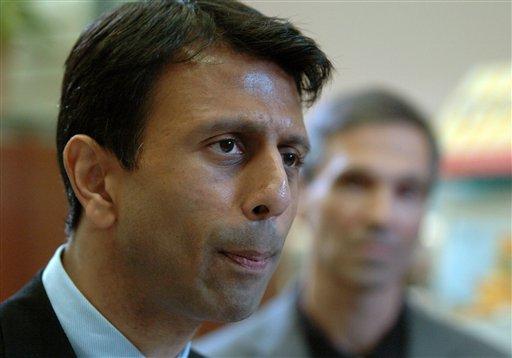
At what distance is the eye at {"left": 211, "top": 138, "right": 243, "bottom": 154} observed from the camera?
62 cm

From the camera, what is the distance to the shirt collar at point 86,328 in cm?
64

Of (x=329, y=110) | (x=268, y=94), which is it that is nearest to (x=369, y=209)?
(x=329, y=110)

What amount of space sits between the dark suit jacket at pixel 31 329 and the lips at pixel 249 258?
16 cm

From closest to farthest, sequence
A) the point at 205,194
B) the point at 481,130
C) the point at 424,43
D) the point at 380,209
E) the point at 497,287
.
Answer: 1. the point at 205,194
2. the point at 380,209
3. the point at 497,287
4. the point at 481,130
5. the point at 424,43

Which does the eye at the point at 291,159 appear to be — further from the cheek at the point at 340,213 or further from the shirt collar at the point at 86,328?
the cheek at the point at 340,213

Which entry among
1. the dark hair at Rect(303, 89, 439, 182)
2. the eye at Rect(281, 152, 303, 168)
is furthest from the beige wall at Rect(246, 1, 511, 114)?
the eye at Rect(281, 152, 303, 168)

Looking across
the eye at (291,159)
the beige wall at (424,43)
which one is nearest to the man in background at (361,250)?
the beige wall at (424,43)

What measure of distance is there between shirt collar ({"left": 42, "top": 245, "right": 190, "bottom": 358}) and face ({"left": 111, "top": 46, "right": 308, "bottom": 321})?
0.16 feet

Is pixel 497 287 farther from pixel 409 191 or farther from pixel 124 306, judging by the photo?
pixel 124 306

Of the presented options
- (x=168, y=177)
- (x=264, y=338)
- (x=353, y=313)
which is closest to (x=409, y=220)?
(x=353, y=313)

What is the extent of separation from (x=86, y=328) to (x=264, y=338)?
922 mm

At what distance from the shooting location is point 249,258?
0.63 metres

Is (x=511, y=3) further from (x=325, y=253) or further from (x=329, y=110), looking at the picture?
(x=325, y=253)

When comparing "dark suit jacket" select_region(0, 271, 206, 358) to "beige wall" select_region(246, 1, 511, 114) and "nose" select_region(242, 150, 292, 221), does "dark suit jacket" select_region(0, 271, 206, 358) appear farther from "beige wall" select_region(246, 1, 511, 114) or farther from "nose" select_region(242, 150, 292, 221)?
"beige wall" select_region(246, 1, 511, 114)
